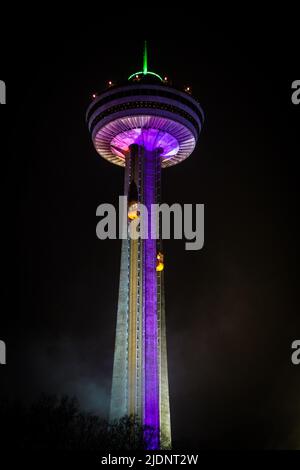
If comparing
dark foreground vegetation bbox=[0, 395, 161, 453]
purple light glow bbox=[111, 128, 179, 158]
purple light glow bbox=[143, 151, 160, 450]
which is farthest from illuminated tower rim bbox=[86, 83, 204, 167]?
dark foreground vegetation bbox=[0, 395, 161, 453]

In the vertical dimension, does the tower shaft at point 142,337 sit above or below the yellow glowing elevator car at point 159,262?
below

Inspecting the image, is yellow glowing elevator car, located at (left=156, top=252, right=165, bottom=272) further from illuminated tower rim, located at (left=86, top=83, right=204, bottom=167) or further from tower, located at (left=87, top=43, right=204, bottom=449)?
illuminated tower rim, located at (left=86, top=83, right=204, bottom=167)

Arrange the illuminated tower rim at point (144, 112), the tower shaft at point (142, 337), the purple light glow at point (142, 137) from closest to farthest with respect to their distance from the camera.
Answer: the tower shaft at point (142, 337) → the illuminated tower rim at point (144, 112) → the purple light glow at point (142, 137)

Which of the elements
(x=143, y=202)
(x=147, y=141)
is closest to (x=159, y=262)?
(x=143, y=202)

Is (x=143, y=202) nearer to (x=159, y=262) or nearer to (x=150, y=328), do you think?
(x=159, y=262)

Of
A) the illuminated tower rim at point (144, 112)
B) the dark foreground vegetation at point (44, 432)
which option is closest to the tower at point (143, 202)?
the illuminated tower rim at point (144, 112)

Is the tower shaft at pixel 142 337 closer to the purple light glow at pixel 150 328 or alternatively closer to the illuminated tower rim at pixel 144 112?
the purple light glow at pixel 150 328

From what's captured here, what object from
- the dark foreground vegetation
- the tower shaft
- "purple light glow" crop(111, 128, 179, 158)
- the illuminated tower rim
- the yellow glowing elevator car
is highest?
the illuminated tower rim
